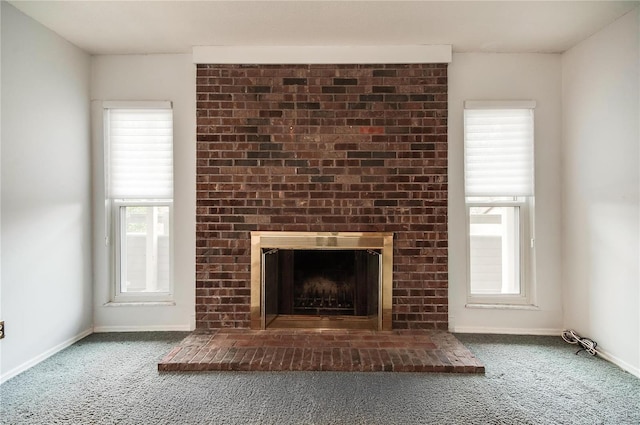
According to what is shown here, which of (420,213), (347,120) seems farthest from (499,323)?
(347,120)

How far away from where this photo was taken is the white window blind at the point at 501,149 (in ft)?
9.99

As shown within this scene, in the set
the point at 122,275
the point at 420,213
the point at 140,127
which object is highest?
the point at 140,127

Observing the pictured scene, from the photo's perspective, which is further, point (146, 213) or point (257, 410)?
point (146, 213)

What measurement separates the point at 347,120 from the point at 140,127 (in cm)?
186

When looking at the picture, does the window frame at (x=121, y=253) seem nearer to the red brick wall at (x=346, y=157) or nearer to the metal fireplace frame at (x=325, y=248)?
the red brick wall at (x=346, y=157)

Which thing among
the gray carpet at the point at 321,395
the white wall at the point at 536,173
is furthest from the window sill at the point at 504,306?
the gray carpet at the point at 321,395

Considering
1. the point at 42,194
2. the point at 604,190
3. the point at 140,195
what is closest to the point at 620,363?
the point at 604,190

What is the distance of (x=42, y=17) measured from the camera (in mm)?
2506

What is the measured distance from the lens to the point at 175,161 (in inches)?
121

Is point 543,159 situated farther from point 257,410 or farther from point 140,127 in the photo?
point 140,127

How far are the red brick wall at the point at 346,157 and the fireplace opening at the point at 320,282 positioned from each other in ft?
0.92

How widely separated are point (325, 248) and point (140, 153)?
188 centimetres

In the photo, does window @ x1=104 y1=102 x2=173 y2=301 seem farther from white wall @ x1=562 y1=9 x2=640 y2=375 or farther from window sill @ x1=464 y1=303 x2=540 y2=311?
white wall @ x1=562 y1=9 x2=640 y2=375

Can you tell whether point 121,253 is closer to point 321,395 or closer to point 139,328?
point 139,328
